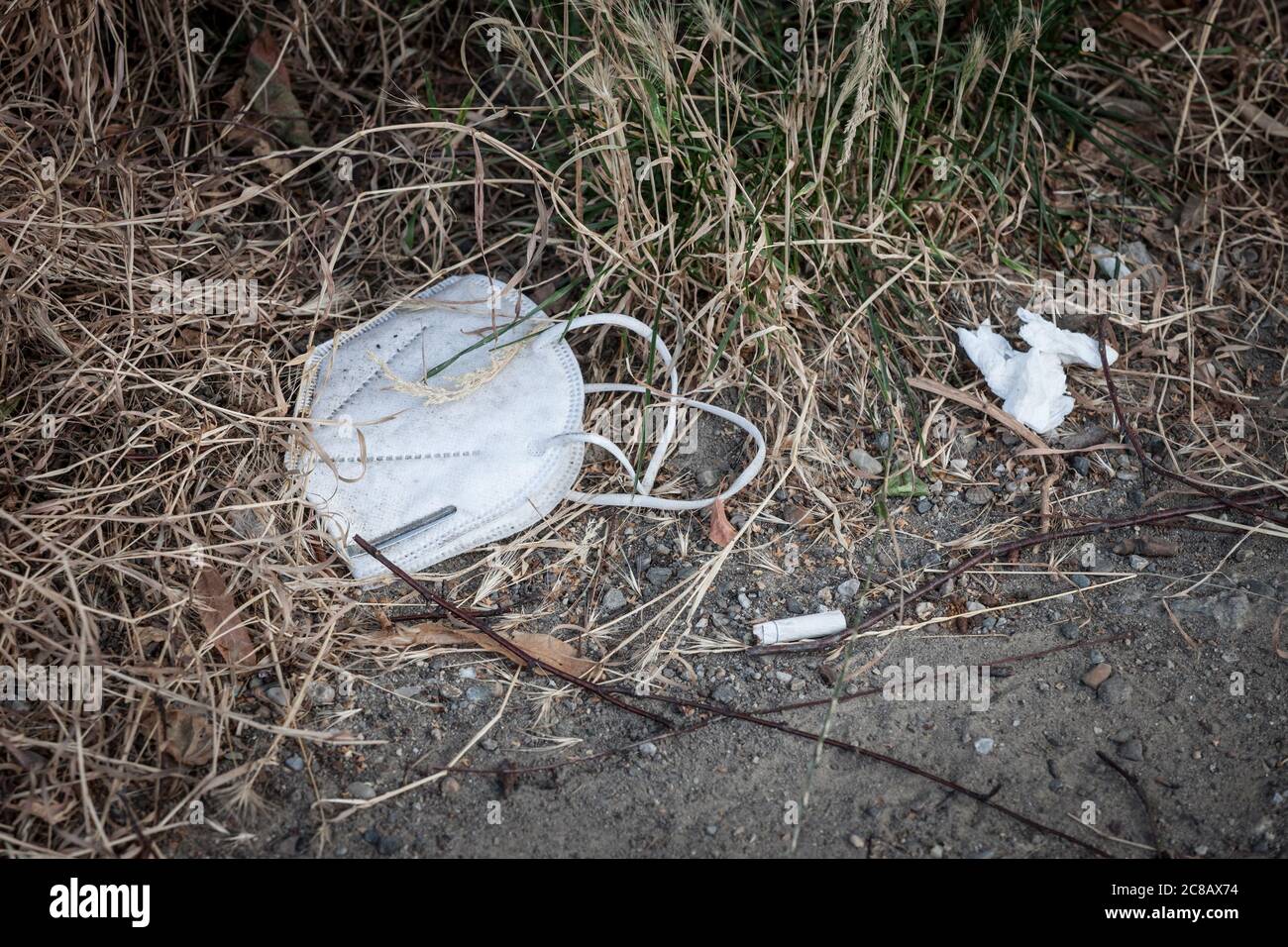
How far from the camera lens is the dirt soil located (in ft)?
4.88

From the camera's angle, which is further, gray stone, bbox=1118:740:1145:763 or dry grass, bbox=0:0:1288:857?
dry grass, bbox=0:0:1288:857

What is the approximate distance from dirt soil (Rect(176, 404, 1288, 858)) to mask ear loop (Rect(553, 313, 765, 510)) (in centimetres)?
6

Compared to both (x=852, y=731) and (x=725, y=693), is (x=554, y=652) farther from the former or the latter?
(x=852, y=731)

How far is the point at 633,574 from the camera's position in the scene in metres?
1.82

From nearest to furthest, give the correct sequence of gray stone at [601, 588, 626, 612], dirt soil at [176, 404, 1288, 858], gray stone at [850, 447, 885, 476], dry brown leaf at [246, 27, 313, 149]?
dirt soil at [176, 404, 1288, 858] → gray stone at [601, 588, 626, 612] → gray stone at [850, 447, 885, 476] → dry brown leaf at [246, 27, 313, 149]

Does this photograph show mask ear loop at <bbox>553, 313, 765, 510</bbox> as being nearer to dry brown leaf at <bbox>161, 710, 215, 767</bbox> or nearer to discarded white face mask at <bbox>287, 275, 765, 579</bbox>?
discarded white face mask at <bbox>287, 275, 765, 579</bbox>

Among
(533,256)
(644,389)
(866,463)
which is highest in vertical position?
(533,256)

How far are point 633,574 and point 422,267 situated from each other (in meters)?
0.84

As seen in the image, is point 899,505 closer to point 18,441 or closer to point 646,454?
point 646,454

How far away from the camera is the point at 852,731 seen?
1594mm

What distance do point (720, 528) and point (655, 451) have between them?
192mm

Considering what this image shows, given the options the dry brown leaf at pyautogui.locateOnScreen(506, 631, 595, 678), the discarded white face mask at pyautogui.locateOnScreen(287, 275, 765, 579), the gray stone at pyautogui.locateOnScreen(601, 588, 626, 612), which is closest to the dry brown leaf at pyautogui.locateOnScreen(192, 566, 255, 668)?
the discarded white face mask at pyautogui.locateOnScreen(287, 275, 765, 579)

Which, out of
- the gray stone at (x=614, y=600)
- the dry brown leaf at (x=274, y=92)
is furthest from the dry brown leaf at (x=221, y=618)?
the dry brown leaf at (x=274, y=92)

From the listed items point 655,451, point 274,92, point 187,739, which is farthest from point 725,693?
point 274,92
